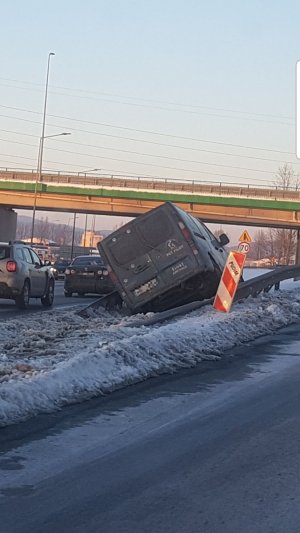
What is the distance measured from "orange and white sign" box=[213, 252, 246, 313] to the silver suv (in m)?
7.11

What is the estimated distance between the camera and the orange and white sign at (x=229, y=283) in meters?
18.2

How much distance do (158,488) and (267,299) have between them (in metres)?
16.4

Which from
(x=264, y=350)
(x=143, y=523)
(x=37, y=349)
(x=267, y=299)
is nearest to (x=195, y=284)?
(x=267, y=299)

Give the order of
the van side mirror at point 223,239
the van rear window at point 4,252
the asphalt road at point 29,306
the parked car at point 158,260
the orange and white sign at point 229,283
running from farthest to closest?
the van rear window at point 4,252
the van side mirror at point 223,239
the asphalt road at point 29,306
the parked car at point 158,260
the orange and white sign at point 229,283

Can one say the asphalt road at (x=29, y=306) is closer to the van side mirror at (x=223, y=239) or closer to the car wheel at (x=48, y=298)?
the car wheel at (x=48, y=298)

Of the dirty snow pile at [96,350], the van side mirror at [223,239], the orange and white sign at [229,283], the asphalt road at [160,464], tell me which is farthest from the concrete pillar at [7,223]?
the asphalt road at [160,464]

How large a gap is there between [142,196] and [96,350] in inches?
2503

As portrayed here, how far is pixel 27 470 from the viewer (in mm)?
6883

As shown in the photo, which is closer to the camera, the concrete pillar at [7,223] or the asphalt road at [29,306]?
the asphalt road at [29,306]

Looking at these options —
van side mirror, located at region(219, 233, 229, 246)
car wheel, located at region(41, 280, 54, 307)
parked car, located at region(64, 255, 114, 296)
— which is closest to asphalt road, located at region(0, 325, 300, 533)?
van side mirror, located at region(219, 233, 229, 246)

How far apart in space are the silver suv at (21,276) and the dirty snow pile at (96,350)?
14.4 feet

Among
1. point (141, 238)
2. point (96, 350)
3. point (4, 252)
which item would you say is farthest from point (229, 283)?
point (4, 252)

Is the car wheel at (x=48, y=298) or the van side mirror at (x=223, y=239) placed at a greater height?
the van side mirror at (x=223, y=239)

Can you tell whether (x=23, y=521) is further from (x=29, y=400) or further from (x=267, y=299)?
(x=267, y=299)
